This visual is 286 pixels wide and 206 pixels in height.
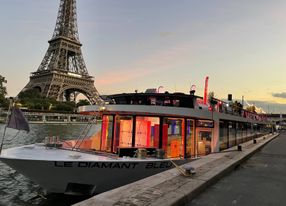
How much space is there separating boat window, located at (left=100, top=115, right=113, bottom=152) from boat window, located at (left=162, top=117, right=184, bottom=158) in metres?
2.38

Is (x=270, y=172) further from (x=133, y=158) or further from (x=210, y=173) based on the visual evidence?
(x=133, y=158)

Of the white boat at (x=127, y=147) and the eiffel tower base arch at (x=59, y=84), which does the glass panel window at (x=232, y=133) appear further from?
the eiffel tower base arch at (x=59, y=84)

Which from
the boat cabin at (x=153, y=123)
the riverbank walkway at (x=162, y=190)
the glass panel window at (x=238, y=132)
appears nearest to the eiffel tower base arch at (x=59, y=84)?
the glass panel window at (x=238, y=132)

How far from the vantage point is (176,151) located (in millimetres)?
12141

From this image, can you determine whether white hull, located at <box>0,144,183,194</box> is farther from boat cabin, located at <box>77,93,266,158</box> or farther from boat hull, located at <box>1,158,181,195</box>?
boat cabin, located at <box>77,93,266,158</box>

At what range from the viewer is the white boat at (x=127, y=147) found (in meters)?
9.48

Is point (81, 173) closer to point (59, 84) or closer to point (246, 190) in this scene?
point (246, 190)

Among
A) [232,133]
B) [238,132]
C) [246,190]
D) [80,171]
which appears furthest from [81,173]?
[238,132]

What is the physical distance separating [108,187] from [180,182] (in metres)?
3.12

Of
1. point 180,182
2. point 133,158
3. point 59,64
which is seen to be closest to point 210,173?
point 180,182

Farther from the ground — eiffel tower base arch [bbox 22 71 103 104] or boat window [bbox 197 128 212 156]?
eiffel tower base arch [bbox 22 71 103 104]

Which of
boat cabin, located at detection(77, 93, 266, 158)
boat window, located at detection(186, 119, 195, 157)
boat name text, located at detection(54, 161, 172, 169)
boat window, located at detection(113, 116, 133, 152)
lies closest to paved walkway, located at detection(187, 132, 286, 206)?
boat window, located at detection(186, 119, 195, 157)

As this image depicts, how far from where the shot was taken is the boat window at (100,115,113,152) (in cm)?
1268

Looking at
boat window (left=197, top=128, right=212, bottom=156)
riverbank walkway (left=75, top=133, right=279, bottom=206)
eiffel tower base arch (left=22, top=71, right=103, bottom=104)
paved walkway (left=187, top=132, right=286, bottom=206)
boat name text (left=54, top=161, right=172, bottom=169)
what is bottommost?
paved walkway (left=187, top=132, right=286, bottom=206)
